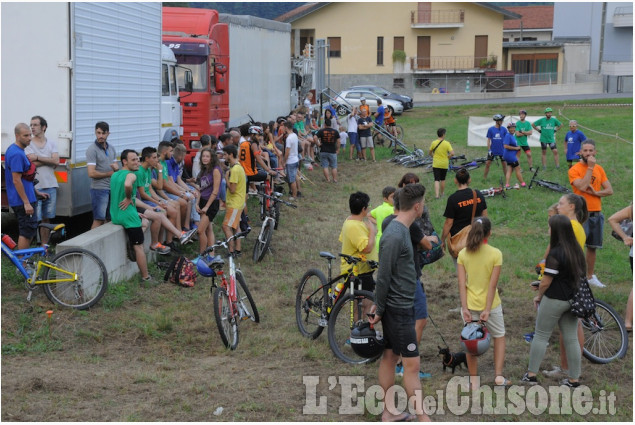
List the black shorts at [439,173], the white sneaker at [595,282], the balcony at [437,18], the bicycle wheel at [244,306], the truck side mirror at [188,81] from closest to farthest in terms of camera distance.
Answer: the bicycle wheel at [244,306] < the white sneaker at [595,282] < the black shorts at [439,173] < the truck side mirror at [188,81] < the balcony at [437,18]

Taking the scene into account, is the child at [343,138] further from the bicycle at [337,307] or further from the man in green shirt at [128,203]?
the bicycle at [337,307]

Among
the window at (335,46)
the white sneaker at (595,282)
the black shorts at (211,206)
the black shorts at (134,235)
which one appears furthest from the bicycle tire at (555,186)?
the window at (335,46)

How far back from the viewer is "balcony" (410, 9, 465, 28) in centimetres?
6084

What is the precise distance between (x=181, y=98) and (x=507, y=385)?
13880 millimetres

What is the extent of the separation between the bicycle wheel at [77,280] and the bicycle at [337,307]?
7.87ft

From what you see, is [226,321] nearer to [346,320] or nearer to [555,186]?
[346,320]

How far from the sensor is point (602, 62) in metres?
64.6

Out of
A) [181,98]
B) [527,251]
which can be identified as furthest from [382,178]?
[527,251]

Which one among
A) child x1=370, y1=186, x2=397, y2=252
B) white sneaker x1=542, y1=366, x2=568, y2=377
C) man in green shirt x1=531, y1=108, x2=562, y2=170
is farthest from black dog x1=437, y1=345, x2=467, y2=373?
man in green shirt x1=531, y1=108, x2=562, y2=170

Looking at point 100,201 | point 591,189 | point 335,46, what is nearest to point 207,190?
point 100,201

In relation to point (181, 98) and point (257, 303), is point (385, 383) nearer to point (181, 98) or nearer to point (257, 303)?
point (257, 303)

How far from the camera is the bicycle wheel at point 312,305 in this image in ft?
28.1

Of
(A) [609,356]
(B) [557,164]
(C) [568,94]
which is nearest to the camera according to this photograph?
(A) [609,356]

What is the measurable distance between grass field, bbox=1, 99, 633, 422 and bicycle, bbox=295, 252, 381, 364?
167 mm
